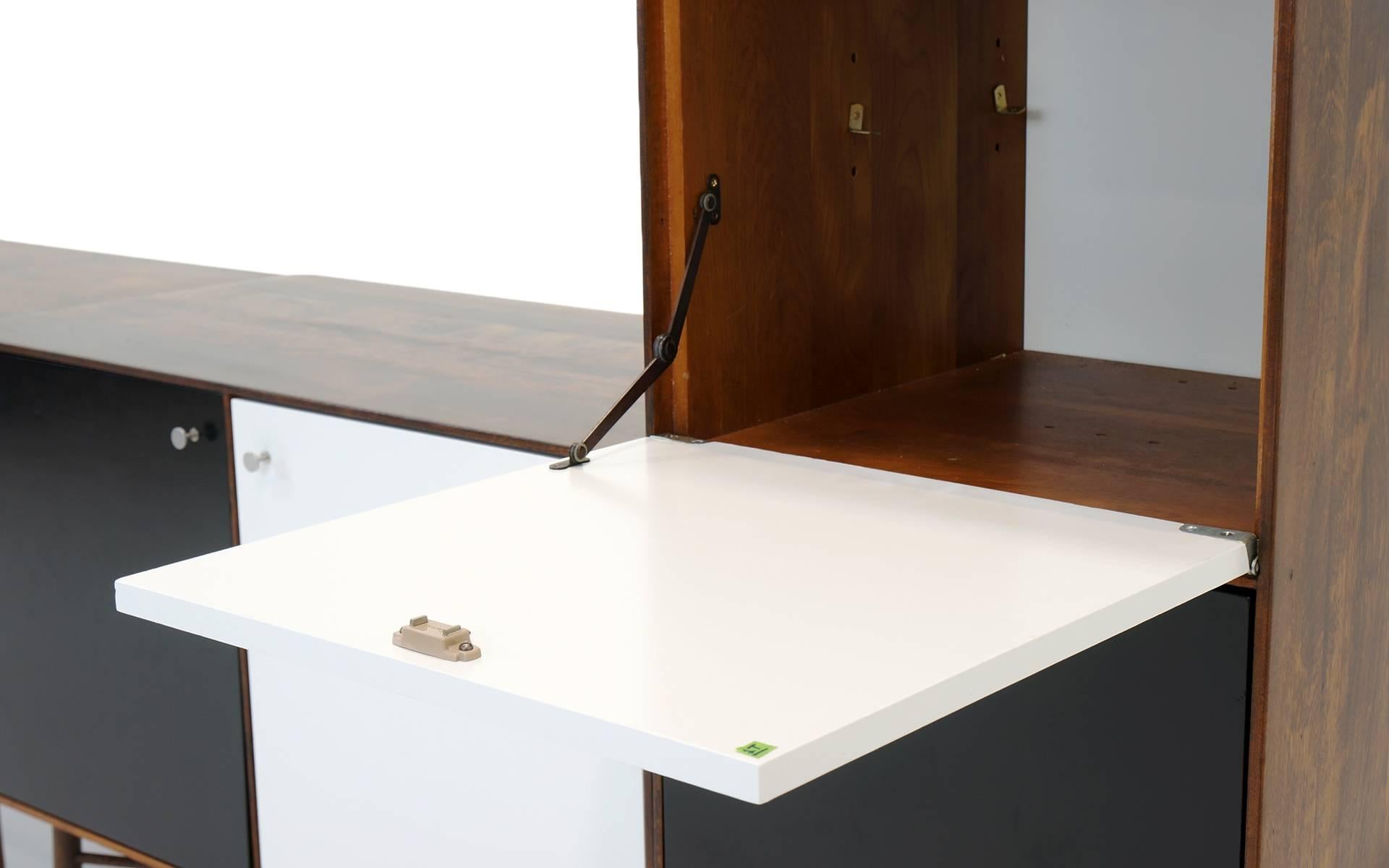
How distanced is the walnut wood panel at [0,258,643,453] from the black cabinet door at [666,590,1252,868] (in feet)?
1.60

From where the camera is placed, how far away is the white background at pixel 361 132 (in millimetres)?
3066

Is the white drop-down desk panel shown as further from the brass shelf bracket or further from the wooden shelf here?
the brass shelf bracket

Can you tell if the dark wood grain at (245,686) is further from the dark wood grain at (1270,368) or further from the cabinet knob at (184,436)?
the dark wood grain at (1270,368)

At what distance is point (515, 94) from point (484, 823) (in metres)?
1.64

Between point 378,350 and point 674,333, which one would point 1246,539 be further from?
point 378,350

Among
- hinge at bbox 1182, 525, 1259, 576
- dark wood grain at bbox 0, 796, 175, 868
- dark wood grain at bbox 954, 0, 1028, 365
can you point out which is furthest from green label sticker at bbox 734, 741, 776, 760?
dark wood grain at bbox 0, 796, 175, 868

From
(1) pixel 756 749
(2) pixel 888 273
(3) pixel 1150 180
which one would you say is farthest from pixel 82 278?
(1) pixel 756 749

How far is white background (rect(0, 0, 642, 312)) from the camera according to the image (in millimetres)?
3066

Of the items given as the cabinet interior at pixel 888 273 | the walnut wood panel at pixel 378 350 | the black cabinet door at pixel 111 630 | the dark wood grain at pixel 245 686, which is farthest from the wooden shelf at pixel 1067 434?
the black cabinet door at pixel 111 630

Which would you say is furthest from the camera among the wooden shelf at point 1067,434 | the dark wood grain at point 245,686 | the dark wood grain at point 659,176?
the dark wood grain at point 245,686

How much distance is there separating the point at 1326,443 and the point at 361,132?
7.95ft

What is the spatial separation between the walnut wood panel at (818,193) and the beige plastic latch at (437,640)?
60 centimetres

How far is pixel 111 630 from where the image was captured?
91.0 inches

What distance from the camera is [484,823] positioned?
6.27ft
